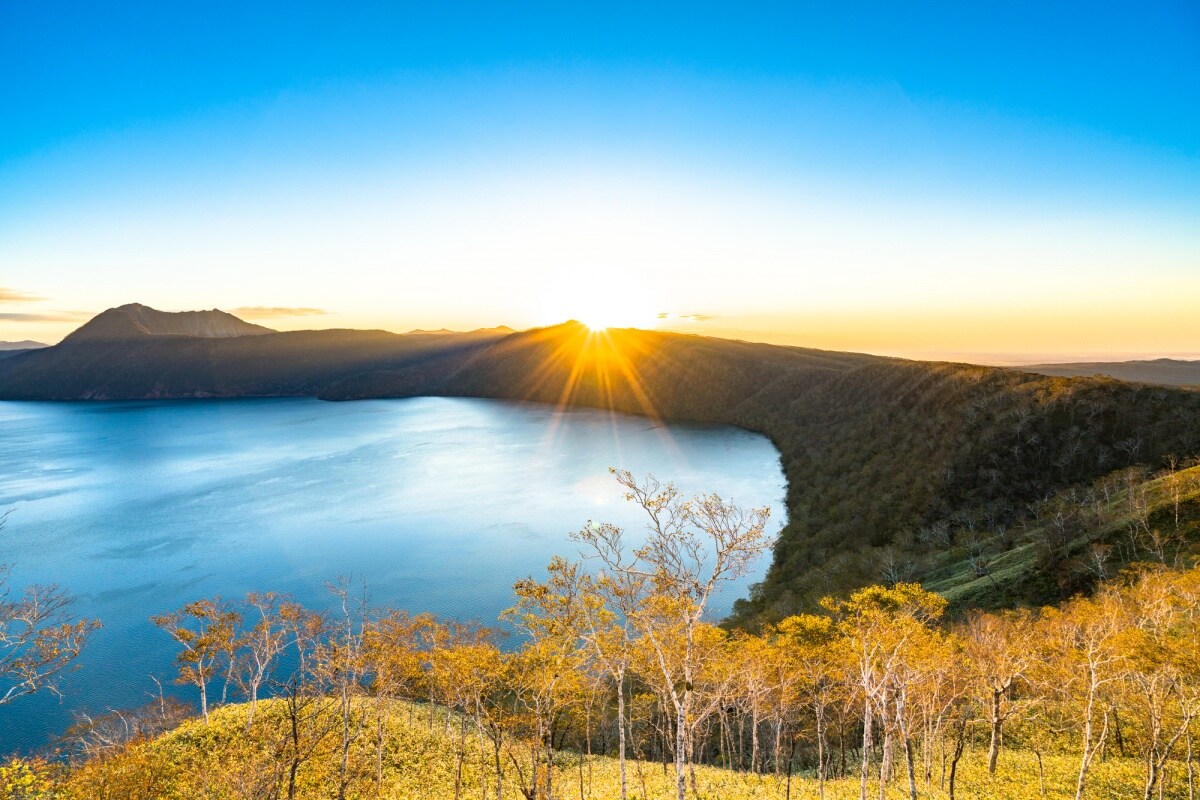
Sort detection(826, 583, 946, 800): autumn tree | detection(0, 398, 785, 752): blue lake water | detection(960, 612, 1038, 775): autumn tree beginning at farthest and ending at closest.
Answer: detection(0, 398, 785, 752): blue lake water < detection(960, 612, 1038, 775): autumn tree < detection(826, 583, 946, 800): autumn tree

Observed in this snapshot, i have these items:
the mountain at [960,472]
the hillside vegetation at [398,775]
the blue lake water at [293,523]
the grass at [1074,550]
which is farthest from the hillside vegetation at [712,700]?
the blue lake water at [293,523]

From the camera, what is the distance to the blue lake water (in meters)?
74.1

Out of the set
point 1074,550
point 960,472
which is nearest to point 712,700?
point 1074,550

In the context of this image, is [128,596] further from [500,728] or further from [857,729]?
[857,729]

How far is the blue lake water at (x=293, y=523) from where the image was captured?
243 ft

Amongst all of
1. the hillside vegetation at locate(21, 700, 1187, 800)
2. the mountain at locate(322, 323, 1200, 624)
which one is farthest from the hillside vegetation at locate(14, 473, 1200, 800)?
the mountain at locate(322, 323, 1200, 624)

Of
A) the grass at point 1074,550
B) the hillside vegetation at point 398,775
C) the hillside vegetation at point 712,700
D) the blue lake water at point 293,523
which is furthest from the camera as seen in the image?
the blue lake water at point 293,523

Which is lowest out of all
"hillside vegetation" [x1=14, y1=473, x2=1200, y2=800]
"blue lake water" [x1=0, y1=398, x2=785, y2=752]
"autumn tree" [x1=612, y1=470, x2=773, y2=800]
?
"blue lake water" [x1=0, y1=398, x2=785, y2=752]

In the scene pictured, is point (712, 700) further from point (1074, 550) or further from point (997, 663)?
point (1074, 550)

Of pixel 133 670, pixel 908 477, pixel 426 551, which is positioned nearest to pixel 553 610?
pixel 133 670

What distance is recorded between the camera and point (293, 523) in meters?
112

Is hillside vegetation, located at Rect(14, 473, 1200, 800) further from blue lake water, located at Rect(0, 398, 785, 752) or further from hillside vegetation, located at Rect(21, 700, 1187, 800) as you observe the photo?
blue lake water, located at Rect(0, 398, 785, 752)

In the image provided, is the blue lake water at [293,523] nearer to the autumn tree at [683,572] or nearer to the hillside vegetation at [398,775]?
the hillside vegetation at [398,775]

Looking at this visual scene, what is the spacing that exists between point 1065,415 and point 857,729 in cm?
8190
